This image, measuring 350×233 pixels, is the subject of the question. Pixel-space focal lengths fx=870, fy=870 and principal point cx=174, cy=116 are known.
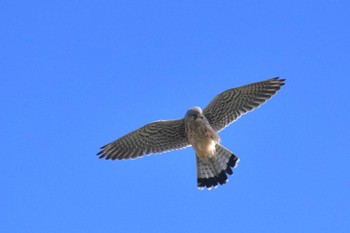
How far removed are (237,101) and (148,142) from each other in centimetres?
188

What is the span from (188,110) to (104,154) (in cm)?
191

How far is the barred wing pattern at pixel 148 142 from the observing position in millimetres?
16312

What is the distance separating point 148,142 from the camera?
16.5m

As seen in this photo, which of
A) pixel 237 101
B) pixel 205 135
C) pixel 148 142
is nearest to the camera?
pixel 205 135

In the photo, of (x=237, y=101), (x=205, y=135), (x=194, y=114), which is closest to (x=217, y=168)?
(x=205, y=135)

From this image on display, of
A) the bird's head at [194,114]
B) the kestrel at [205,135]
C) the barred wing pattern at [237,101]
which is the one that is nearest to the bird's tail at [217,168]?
the kestrel at [205,135]

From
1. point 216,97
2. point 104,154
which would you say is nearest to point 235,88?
point 216,97

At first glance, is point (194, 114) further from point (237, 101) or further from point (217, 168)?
point (217, 168)

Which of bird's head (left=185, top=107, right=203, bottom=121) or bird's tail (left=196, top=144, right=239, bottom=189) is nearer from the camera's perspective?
bird's head (left=185, top=107, right=203, bottom=121)

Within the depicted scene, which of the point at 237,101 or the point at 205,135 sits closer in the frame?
the point at 205,135

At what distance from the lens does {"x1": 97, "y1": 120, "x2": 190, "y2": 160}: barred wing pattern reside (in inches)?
642

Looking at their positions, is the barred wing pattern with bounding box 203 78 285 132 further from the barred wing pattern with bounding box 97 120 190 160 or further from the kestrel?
the barred wing pattern with bounding box 97 120 190 160

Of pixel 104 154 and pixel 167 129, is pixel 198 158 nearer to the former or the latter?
pixel 167 129

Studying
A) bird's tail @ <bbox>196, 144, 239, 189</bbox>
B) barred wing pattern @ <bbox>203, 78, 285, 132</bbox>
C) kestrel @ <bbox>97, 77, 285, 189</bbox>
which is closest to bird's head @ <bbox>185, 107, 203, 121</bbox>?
kestrel @ <bbox>97, 77, 285, 189</bbox>
